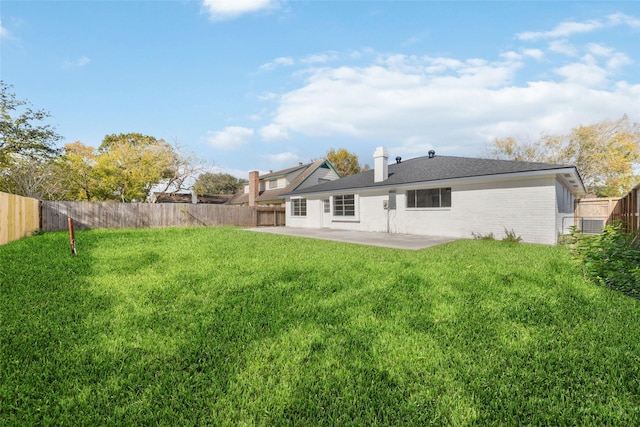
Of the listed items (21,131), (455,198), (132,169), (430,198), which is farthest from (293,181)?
(21,131)

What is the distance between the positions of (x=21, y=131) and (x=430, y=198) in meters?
23.7

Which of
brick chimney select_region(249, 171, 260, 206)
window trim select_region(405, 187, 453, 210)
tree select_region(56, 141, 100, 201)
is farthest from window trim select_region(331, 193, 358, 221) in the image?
tree select_region(56, 141, 100, 201)

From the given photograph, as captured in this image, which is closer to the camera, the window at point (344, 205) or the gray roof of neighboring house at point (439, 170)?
the gray roof of neighboring house at point (439, 170)

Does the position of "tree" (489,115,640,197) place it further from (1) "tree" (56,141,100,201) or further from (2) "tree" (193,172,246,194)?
(2) "tree" (193,172,246,194)

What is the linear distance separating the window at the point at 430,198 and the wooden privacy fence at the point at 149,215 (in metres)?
12.4

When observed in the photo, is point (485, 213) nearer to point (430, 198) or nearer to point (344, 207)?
point (430, 198)

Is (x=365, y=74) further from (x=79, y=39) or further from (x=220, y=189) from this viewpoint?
(x=220, y=189)

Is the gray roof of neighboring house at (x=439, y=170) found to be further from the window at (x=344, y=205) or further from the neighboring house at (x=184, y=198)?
the neighboring house at (x=184, y=198)

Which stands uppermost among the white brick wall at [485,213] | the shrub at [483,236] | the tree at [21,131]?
the tree at [21,131]

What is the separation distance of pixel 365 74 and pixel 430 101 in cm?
452

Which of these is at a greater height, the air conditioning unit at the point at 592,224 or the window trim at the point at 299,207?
the window trim at the point at 299,207

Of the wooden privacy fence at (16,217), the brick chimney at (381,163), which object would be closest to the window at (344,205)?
the brick chimney at (381,163)

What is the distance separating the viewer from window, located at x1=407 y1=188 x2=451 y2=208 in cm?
1231

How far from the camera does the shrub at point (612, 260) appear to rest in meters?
4.48
